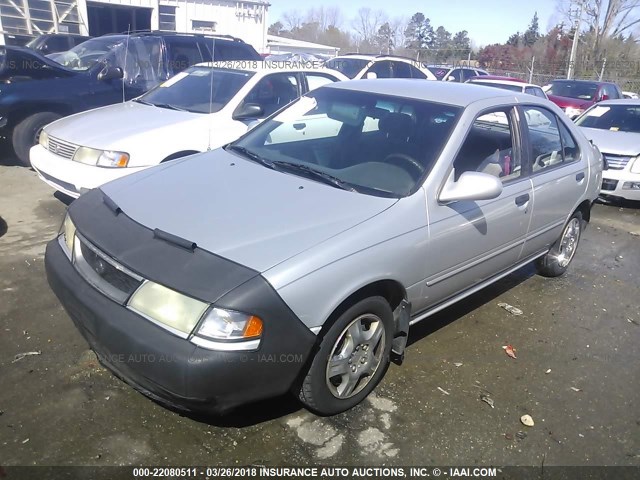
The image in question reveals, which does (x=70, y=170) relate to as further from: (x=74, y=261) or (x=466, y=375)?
(x=466, y=375)

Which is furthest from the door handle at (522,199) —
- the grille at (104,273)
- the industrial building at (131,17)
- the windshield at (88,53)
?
the industrial building at (131,17)

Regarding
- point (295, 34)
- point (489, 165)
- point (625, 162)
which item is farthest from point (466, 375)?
point (295, 34)

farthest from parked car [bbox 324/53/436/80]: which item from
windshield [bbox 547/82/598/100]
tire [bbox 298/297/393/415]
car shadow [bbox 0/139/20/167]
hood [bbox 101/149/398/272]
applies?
tire [bbox 298/297/393/415]

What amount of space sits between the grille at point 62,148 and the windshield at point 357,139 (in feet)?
7.34

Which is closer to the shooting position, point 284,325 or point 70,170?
point 284,325

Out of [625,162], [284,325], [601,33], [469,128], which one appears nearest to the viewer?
[284,325]

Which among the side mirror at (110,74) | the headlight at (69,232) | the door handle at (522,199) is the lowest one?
the headlight at (69,232)

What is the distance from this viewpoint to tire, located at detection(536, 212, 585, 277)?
489cm

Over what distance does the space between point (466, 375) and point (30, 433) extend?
2.48m

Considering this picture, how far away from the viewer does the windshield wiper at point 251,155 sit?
3476mm

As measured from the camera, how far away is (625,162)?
755 cm

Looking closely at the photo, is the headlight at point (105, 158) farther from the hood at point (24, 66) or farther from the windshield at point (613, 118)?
the windshield at point (613, 118)

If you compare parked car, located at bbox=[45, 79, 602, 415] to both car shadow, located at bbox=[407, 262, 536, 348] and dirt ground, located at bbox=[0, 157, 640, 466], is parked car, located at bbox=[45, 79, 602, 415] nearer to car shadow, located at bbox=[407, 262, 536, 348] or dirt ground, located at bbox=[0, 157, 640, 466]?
dirt ground, located at bbox=[0, 157, 640, 466]

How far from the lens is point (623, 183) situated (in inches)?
296
